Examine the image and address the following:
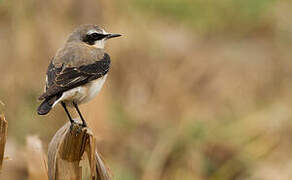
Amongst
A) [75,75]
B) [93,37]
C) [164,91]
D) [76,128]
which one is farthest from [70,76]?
[164,91]

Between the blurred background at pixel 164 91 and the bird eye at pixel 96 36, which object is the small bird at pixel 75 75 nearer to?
the bird eye at pixel 96 36

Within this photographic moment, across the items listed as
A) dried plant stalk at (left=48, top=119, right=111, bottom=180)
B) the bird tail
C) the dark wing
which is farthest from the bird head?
dried plant stalk at (left=48, top=119, right=111, bottom=180)

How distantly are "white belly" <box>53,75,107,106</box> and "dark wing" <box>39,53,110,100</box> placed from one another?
0.04 m

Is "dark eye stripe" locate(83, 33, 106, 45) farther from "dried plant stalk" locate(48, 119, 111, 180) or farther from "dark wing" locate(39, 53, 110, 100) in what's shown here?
"dried plant stalk" locate(48, 119, 111, 180)

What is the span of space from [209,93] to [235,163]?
2.08 meters

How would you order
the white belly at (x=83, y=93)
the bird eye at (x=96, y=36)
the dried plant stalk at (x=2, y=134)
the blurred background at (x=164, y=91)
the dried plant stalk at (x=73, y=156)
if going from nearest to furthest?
the dried plant stalk at (x=2, y=134)
the dried plant stalk at (x=73, y=156)
the white belly at (x=83, y=93)
the bird eye at (x=96, y=36)
the blurred background at (x=164, y=91)

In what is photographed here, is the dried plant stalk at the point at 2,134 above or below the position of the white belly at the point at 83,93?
above

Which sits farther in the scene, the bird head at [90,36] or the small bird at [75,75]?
the bird head at [90,36]

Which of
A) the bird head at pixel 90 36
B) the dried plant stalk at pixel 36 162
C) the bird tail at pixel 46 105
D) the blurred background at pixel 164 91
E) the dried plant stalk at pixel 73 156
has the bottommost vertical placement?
the blurred background at pixel 164 91

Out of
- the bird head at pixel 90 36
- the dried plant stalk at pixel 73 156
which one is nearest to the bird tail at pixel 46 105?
the dried plant stalk at pixel 73 156

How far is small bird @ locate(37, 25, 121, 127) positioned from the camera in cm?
502

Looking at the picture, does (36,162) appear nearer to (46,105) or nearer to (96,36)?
(46,105)

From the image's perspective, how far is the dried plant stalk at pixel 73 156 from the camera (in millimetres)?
4414

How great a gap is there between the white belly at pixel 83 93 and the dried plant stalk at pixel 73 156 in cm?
58
